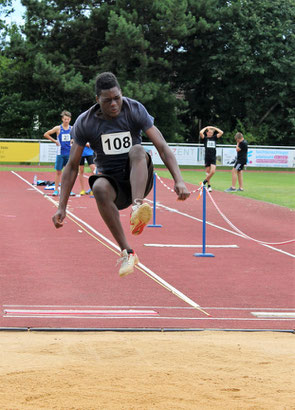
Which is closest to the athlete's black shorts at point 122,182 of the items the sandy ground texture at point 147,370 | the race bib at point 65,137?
the sandy ground texture at point 147,370

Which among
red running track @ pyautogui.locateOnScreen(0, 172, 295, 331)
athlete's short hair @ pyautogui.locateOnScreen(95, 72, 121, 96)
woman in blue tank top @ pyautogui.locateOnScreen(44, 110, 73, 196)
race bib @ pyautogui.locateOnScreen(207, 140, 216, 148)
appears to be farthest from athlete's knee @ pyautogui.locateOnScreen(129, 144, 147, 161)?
race bib @ pyautogui.locateOnScreen(207, 140, 216, 148)

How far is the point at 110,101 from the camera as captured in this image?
5621 millimetres

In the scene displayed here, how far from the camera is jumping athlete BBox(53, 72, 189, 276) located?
559 centimetres

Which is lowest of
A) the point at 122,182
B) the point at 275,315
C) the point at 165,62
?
the point at 275,315

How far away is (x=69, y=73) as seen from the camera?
40000mm

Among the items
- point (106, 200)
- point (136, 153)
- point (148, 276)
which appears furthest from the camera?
point (148, 276)

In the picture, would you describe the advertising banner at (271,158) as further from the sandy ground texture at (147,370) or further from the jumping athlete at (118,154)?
the jumping athlete at (118,154)

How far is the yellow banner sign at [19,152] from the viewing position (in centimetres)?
3500

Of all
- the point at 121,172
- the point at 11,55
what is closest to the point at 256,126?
the point at 11,55

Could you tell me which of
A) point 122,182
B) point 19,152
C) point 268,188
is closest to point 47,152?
point 19,152

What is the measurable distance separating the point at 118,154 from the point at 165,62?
36471 mm

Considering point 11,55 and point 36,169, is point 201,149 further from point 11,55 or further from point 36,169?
point 11,55

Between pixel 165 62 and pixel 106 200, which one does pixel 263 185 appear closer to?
pixel 165 62

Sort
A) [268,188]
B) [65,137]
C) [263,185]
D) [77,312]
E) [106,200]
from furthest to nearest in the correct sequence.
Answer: [263,185], [268,188], [65,137], [77,312], [106,200]
